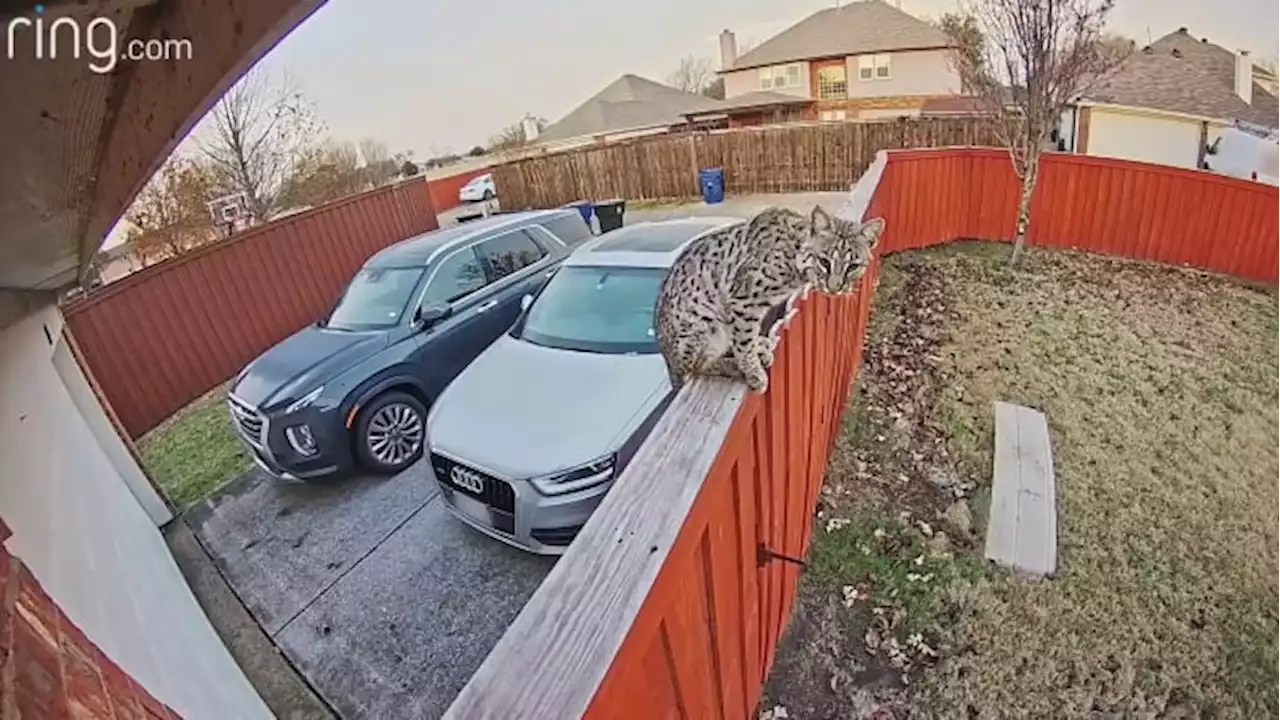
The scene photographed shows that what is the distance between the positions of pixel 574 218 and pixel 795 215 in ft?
17.1

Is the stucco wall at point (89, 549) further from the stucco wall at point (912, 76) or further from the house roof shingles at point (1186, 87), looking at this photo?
the stucco wall at point (912, 76)

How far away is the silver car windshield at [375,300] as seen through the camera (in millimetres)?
5906

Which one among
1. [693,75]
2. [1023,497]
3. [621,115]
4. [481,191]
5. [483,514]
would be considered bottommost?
[1023,497]

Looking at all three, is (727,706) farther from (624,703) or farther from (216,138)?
(216,138)

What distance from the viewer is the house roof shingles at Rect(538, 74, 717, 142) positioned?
28.5 m

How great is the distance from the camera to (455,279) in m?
6.24

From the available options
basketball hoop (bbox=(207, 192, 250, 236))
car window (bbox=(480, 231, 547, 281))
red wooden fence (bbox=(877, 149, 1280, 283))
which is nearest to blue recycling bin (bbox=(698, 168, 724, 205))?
red wooden fence (bbox=(877, 149, 1280, 283))

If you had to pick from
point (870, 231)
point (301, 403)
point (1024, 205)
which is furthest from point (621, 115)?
point (870, 231)

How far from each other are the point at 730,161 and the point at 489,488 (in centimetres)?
1464

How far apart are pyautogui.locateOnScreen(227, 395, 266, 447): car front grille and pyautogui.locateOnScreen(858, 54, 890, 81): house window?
27314 mm

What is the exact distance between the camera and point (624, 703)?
1.21 meters

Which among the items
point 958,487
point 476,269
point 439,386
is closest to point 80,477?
point 439,386

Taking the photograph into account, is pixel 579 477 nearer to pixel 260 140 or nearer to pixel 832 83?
pixel 260 140

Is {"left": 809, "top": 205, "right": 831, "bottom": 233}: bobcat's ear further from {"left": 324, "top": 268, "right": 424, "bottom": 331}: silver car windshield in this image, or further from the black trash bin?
the black trash bin
